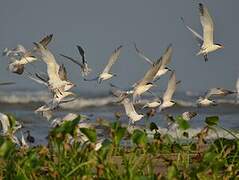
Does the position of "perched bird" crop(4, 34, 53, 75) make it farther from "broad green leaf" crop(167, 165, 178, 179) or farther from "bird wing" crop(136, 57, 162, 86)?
"broad green leaf" crop(167, 165, 178, 179)

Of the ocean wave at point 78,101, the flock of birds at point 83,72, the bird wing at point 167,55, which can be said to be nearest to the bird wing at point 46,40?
the flock of birds at point 83,72

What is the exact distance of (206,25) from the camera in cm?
646

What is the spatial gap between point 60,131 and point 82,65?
2.90ft

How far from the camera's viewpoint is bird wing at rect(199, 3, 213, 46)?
249 inches

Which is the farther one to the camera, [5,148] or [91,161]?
[5,148]

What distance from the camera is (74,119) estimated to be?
16.7 feet

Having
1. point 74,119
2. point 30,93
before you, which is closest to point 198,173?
point 74,119

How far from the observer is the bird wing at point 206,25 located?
6.32 m

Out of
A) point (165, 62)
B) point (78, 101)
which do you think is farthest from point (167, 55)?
point (78, 101)

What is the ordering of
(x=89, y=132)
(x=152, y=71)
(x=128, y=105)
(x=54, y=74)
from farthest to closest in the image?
(x=128, y=105) < (x=54, y=74) < (x=152, y=71) < (x=89, y=132)

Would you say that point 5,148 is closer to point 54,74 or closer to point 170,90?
point 54,74

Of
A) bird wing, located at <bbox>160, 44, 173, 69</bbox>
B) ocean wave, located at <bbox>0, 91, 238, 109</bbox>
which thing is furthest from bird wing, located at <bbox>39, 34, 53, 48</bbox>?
ocean wave, located at <bbox>0, 91, 238, 109</bbox>

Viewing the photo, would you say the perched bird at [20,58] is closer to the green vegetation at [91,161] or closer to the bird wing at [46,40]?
the bird wing at [46,40]

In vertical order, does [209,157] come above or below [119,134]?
below
